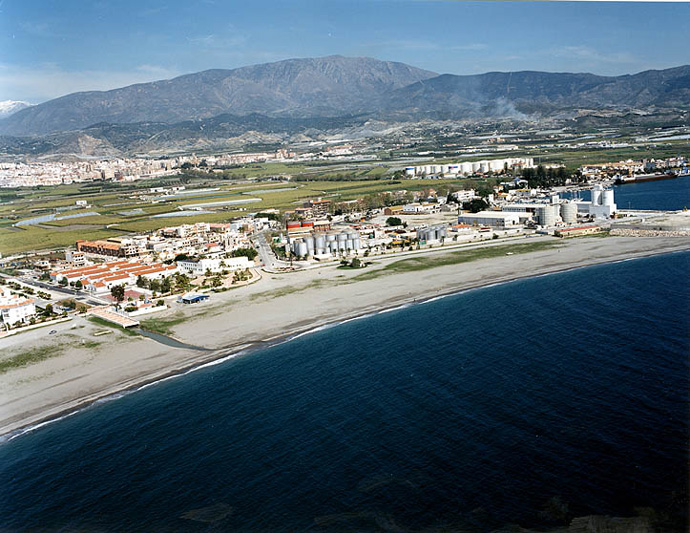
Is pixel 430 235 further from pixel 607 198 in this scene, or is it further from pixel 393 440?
pixel 393 440

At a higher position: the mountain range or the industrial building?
the mountain range

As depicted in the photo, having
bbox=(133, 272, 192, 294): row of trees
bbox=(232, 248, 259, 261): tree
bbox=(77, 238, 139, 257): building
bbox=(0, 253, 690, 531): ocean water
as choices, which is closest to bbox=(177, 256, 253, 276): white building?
bbox=(232, 248, 259, 261): tree

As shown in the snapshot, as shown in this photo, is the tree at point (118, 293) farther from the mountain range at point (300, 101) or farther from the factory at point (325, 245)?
the mountain range at point (300, 101)

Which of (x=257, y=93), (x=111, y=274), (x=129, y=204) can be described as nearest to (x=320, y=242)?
(x=111, y=274)

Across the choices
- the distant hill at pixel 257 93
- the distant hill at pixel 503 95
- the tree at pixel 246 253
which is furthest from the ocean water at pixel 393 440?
the distant hill at pixel 257 93

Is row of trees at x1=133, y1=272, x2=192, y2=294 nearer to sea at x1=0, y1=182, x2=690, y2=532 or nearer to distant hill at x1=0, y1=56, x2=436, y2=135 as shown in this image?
sea at x1=0, y1=182, x2=690, y2=532

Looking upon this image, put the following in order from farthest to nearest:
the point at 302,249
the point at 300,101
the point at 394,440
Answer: the point at 300,101
the point at 302,249
the point at 394,440

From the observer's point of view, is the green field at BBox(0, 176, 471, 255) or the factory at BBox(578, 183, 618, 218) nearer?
the factory at BBox(578, 183, 618, 218)
